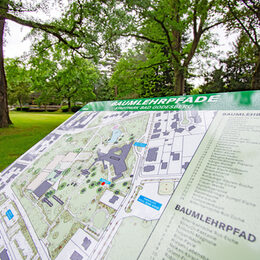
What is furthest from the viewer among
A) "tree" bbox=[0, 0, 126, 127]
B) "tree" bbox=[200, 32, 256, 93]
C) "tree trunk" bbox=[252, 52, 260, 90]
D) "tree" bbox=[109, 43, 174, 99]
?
"tree" bbox=[200, 32, 256, 93]

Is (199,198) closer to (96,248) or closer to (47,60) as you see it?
(96,248)

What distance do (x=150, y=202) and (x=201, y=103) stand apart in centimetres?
137

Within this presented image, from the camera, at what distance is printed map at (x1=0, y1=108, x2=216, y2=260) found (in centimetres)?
130

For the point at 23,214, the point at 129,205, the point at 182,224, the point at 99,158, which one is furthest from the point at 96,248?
the point at 23,214

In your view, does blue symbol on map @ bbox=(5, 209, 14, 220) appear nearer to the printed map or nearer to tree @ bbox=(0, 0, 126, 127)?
the printed map

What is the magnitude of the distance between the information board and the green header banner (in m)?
0.01

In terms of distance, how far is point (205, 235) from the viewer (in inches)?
39.6

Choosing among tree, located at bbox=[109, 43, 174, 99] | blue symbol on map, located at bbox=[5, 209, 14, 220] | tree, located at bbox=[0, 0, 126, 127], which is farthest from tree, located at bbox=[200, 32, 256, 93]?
blue symbol on map, located at bbox=[5, 209, 14, 220]

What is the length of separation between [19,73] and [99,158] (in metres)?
11.0

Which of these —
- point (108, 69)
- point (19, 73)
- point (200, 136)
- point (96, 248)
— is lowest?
point (96, 248)

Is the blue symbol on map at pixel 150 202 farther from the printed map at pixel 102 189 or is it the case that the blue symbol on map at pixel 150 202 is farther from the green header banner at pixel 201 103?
the green header banner at pixel 201 103

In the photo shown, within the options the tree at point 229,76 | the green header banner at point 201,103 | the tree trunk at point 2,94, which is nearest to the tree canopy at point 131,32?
the tree trunk at point 2,94

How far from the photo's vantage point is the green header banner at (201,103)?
1.63 metres

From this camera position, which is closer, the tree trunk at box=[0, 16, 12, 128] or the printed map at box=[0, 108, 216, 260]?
the printed map at box=[0, 108, 216, 260]
